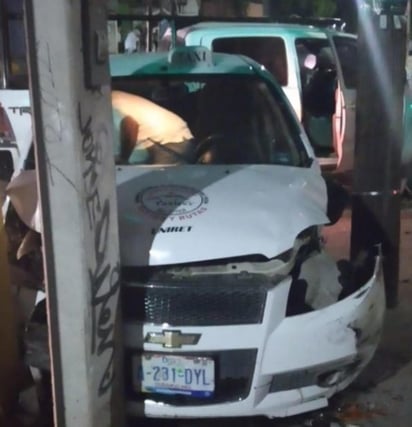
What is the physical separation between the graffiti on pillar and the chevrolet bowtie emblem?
20 cm

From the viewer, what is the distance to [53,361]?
3645 millimetres

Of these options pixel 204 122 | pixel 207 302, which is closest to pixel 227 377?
pixel 207 302

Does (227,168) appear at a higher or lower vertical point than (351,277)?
higher

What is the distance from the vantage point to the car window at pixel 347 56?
10.5m

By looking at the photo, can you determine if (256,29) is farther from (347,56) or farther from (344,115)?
(344,115)

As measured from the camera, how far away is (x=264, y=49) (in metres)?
10.5

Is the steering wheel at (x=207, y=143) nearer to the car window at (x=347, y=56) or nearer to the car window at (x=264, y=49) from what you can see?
the car window at (x=264, y=49)

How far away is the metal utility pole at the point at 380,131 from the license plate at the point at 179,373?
2.48m

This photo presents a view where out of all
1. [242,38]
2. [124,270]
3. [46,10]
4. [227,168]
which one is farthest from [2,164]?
[242,38]

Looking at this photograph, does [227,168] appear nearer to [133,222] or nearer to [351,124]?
[133,222]

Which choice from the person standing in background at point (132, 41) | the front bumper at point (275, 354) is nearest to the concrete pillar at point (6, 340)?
the front bumper at point (275, 354)

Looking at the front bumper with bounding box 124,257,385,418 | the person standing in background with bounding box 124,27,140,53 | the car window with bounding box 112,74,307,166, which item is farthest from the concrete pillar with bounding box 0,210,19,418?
the person standing in background with bounding box 124,27,140,53

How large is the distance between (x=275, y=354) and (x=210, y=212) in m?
0.72

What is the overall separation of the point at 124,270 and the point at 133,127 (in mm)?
1360
